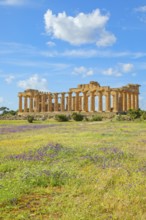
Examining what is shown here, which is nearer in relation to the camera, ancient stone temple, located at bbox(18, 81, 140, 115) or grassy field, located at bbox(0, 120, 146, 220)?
grassy field, located at bbox(0, 120, 146, 220)

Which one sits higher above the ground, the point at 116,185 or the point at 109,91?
the point at 109,91

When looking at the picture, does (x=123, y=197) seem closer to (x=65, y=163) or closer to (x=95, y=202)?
(x=95, y=202)

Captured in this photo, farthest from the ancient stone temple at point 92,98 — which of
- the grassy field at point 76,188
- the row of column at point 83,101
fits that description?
the grassy field at point 76,188

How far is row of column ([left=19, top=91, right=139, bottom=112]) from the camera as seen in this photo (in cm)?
8612

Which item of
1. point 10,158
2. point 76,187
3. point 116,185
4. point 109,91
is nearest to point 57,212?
point 76,187

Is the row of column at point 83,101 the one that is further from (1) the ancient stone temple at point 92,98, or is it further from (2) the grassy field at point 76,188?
(2) the grassy field at point 76,188

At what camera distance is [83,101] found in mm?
95438

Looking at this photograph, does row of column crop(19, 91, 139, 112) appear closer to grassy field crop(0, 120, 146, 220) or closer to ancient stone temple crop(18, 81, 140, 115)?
ancient stone temple crop(18, 81, 140, 115)

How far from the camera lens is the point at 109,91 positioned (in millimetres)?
86062

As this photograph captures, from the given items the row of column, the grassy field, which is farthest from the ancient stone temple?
the grassy field

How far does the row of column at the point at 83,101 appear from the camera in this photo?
86.1 meters

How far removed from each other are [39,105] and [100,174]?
103m

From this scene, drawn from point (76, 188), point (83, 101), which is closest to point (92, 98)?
point (83, 101)

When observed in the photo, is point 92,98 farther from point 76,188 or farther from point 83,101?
point 76,188
